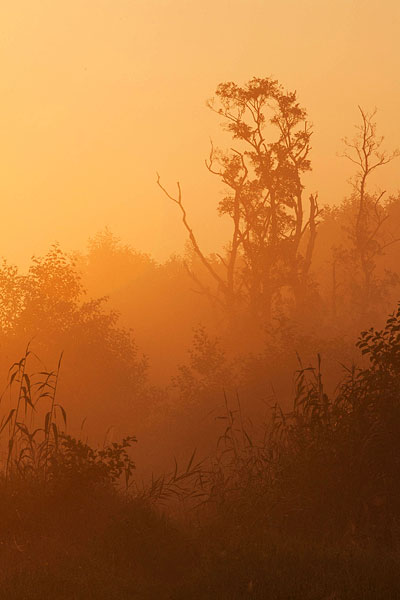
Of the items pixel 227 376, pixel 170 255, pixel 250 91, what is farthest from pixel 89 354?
pixel 170 255

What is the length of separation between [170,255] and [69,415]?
36.5 m

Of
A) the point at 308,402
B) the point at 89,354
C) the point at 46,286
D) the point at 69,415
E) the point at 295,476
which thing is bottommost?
the point at 295,476

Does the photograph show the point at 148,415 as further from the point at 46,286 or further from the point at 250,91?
the point at 250,91

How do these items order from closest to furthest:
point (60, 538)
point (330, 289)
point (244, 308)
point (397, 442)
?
point (60, 538)
point (397, 442)
point (244, 308)
point (330, 289)

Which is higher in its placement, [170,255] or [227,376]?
[170,255]

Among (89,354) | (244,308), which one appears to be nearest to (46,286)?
(89,354)

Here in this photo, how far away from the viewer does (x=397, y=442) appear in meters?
11.9

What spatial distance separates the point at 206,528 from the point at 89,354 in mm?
29581

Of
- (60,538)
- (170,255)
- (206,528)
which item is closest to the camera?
(60,538)

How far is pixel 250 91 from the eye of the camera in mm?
46625

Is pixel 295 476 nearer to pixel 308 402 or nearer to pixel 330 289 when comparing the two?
pixel 308 402

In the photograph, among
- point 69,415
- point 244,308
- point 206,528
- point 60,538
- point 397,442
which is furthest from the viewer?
point 244,308

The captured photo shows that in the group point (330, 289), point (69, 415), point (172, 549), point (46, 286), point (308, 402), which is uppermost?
point (330, 289)

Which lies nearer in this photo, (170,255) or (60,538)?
(60,538)
